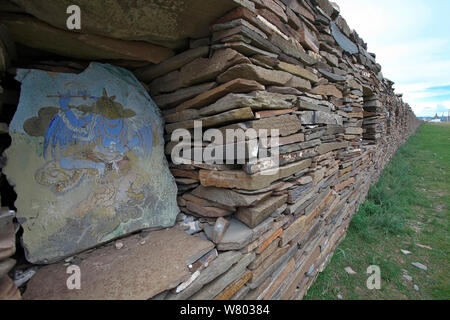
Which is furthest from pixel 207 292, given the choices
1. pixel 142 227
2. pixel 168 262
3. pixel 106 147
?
pixel 106 147

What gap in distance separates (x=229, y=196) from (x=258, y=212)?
0.24 metres

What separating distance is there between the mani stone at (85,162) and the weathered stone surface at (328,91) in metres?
1.71

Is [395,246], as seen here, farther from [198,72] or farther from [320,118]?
[198,72]

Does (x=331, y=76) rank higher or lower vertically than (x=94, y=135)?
higher

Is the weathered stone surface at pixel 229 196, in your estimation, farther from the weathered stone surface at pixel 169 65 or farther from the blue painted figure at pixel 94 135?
the weathered stone surface at pixel 169 65

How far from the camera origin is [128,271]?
124 cm

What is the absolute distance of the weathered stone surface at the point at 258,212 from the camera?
1.45 metres

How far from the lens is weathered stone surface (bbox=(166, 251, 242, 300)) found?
1181 mm

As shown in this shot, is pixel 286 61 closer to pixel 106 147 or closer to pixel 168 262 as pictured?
pixel 106 147

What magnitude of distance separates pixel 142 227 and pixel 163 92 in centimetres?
120

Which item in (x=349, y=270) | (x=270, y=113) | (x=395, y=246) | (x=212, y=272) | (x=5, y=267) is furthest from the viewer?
(x=395, y=246)

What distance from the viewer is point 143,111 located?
5.79 feet
